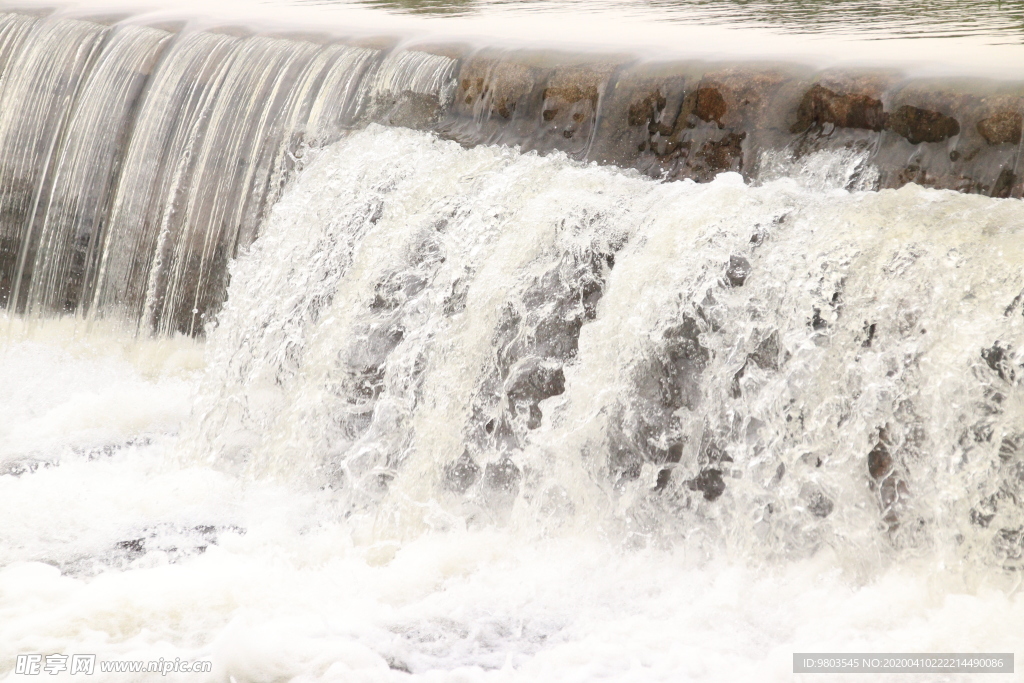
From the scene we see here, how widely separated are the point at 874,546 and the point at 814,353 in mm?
632

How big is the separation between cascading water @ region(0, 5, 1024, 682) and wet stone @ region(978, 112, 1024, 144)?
0.01m

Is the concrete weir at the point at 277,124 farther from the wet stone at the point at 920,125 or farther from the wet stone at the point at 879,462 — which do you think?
the wet stone at the point at 879,462

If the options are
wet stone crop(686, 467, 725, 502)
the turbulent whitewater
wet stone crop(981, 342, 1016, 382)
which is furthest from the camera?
wet stone crop(686, 467, 725, 502)

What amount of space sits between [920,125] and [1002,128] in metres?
0.28

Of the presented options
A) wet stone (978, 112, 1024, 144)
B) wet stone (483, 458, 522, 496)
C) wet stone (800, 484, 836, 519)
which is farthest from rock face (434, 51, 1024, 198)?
wet stone (483, 458, 522, 496)

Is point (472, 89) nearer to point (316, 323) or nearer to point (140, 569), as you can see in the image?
point (316, 323)

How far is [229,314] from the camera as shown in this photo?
475 centimetres

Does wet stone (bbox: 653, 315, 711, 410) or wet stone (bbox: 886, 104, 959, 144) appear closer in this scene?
wet stone (bbox: 653, 315, 711, 410)

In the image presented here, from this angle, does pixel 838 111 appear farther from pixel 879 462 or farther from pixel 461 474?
pixel 461 474

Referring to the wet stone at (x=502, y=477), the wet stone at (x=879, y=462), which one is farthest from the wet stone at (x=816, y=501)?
the wet stone at (x=502, y=477)

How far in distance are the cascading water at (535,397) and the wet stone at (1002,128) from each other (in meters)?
0.01

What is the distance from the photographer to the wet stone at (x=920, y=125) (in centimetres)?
366

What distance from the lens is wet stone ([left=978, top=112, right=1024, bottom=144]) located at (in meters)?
3.51

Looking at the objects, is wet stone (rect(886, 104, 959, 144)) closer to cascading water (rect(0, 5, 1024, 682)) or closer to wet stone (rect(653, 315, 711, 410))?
cascading water (rect(0, 5, 1024, 682))
